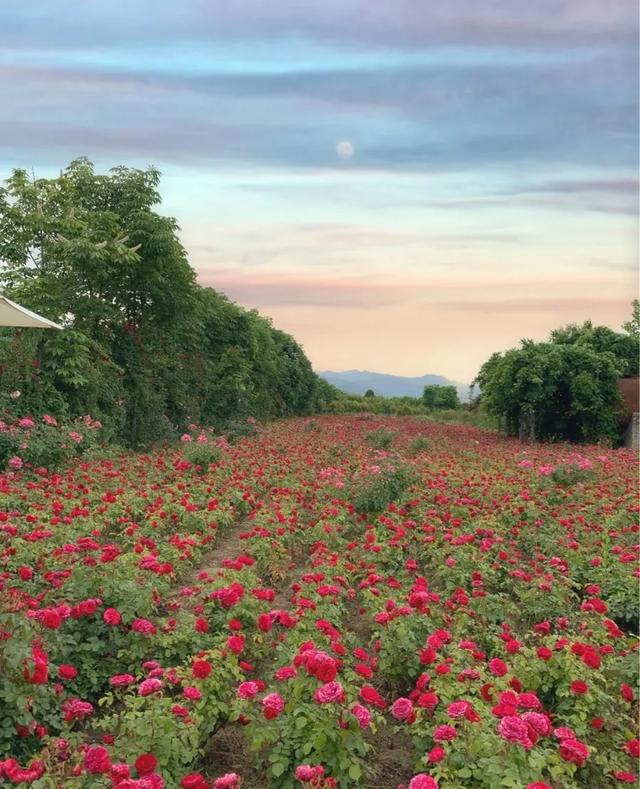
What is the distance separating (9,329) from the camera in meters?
12.9

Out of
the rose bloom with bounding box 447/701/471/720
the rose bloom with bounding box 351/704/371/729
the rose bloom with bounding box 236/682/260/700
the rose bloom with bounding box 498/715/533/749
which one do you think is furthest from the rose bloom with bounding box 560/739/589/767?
the rose bloom with bounding box 236/682/260/700

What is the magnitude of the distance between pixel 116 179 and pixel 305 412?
1878cm

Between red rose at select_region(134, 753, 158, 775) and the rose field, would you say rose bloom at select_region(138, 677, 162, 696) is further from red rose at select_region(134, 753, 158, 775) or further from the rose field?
red rose at select_region(134, 753, 158, 775)

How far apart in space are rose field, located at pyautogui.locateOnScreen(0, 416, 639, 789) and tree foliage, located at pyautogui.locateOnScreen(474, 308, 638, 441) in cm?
1411

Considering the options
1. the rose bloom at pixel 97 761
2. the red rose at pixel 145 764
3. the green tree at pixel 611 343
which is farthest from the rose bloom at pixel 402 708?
the green tree at pixel 611 343

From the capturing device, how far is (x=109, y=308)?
1523 cm

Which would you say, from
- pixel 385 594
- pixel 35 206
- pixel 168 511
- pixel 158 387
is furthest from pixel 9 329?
pixel 385 594

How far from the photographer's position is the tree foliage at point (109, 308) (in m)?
13.1

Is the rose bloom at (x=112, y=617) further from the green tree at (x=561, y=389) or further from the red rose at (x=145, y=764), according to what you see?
the green tree at (x=561, y=389)

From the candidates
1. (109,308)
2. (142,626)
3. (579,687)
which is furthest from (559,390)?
(142,626)

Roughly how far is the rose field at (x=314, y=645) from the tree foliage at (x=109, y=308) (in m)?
5.44

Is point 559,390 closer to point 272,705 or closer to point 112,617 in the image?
point 112,617

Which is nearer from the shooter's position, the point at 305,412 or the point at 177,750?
the point at 177,750

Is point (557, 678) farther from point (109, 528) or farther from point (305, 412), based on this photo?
point (305, 412)
